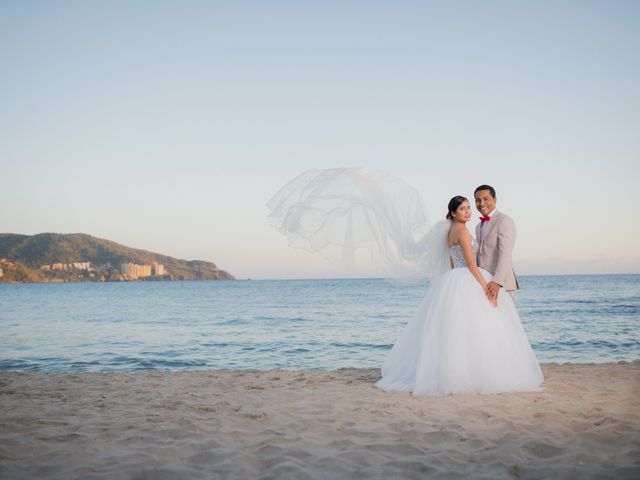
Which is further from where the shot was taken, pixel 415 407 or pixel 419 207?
pixel 419 207

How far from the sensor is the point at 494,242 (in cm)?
700

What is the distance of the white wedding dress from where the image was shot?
6.36 meters

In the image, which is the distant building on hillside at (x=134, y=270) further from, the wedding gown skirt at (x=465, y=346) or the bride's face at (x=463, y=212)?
the bride's face at (x=463, y=212)

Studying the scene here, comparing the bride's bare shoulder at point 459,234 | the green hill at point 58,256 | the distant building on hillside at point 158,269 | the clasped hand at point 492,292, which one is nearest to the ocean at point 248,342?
the clasped hand at point 492,292

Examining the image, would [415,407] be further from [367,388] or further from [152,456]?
[152,456]

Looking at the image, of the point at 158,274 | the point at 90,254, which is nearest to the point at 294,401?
the point at 90,254

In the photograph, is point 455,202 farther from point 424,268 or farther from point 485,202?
point 424,268

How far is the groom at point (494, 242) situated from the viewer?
677cm

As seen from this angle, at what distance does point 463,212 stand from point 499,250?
2.53 ft

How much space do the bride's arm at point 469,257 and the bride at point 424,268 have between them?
1 centimetres

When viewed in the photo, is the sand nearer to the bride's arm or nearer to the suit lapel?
the bride's arm

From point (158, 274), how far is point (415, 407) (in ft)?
470

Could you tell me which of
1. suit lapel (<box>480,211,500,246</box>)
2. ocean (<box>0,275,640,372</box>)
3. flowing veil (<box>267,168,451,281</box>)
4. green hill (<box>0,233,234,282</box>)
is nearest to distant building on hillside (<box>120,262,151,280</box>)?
green hill (<box>0,233,234,282</box>)

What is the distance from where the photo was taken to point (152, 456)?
13.6 feet
